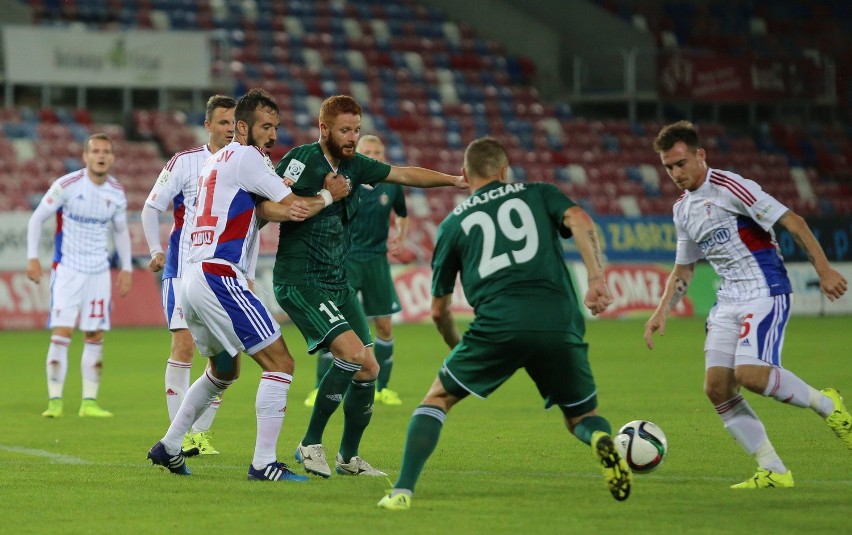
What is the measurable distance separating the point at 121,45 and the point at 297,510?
21.3 metres

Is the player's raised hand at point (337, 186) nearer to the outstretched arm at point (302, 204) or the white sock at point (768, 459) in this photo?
the outstretched arm at point (302, 204)

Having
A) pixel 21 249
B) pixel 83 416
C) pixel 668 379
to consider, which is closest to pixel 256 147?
pixel 83 416

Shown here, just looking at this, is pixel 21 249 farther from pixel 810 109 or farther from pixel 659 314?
pixel 810 109

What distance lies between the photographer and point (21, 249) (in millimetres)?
21953

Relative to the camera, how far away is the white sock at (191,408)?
800 cm

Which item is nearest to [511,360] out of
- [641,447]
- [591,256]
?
[591,256]

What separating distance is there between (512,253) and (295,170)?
1838 millimetres

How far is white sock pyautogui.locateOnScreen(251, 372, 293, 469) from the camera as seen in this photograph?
7.70 meters

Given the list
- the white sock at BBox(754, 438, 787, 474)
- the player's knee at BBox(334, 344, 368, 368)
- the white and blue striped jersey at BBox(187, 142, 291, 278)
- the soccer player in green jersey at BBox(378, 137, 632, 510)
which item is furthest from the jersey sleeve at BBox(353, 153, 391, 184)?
the white sock at BBox(754, 438, 787, 474)

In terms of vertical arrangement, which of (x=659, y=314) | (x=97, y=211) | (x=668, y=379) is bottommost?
(x=668, y=379)

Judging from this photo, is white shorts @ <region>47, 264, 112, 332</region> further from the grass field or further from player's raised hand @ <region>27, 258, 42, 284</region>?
the grass field

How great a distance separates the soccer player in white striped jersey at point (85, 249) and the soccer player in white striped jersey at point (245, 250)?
4606 mm

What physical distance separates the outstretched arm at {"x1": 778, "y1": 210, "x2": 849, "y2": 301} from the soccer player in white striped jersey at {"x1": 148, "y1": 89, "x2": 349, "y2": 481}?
8.10ft

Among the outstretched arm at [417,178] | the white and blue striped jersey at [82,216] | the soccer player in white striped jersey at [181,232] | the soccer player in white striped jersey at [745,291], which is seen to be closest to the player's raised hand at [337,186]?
the outstretched arm at [417,178]
